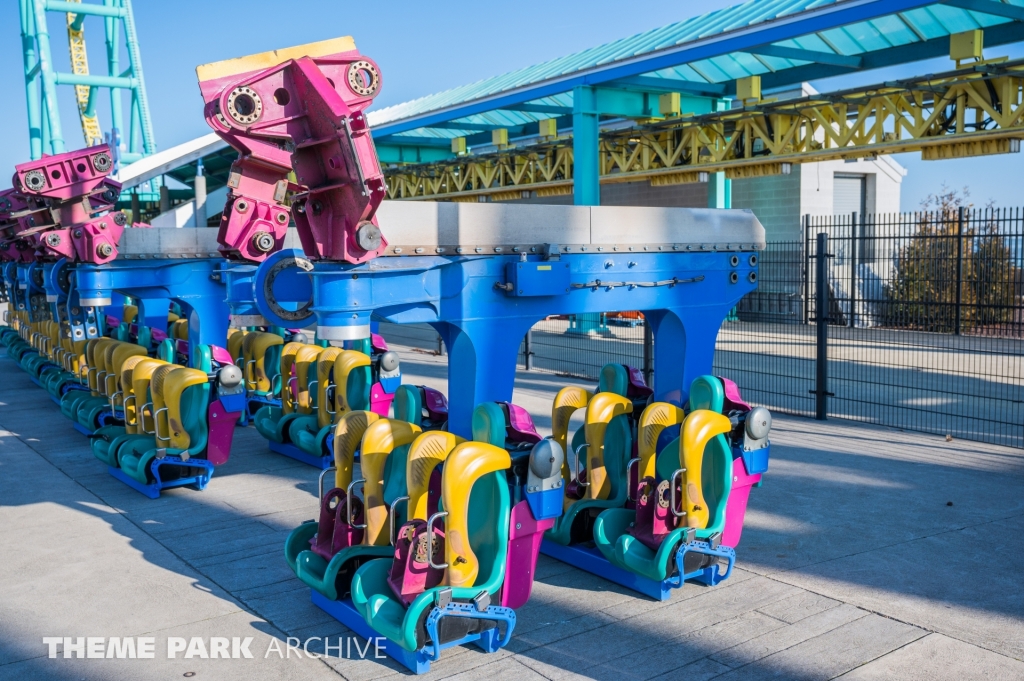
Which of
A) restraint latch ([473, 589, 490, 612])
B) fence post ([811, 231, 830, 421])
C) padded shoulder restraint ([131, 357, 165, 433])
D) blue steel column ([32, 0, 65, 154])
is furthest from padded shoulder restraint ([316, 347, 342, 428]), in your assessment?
blue steel column ([32, 0, 65, 154])

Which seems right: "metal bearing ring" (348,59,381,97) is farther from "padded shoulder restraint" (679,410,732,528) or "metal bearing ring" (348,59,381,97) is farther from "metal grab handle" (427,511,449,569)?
"padded shoulder restraint" (679,410,732,528)

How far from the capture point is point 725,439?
5.73 m

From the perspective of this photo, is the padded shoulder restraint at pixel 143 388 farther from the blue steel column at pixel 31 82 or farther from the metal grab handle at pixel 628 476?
the blue steel column at pixel 31 82

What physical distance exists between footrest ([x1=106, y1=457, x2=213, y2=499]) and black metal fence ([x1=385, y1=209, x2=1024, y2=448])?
584 cm

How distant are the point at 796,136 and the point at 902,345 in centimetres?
370

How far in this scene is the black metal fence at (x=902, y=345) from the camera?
34.8ft

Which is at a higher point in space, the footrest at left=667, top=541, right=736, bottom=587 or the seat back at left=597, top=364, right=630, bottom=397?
the seat back at left=597, top=364, right=630, bottom=397

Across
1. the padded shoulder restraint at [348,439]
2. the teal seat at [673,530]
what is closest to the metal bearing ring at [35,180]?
the padded shoulder restraint at [348,439]

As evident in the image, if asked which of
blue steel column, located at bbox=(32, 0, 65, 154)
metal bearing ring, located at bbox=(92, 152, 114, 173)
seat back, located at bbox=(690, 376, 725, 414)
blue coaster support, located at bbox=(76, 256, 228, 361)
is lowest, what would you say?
seat back, located at bbox=(690, 376, 725, 414)

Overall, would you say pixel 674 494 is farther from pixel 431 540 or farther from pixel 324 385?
pixel 324 385

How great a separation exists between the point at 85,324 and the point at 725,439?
29.4 feet

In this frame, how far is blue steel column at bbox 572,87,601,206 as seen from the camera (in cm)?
1502

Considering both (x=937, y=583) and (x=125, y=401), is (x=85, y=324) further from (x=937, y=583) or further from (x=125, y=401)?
(x=937, y=583)

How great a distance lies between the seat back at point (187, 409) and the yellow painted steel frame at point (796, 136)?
9.58 m
